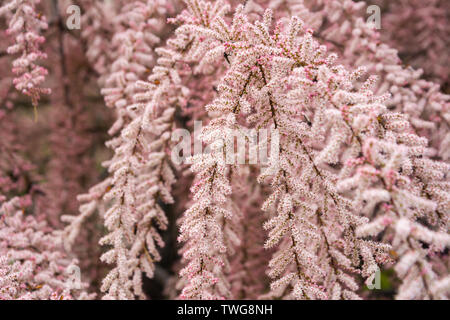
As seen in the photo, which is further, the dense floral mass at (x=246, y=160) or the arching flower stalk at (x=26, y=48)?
the arching flower stalk at (x=26, y=48)

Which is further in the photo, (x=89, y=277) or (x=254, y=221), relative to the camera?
(x=89, y=277)

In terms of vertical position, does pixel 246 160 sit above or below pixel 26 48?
below

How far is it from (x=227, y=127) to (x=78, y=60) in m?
2.01

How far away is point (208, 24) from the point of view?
41.8 inches

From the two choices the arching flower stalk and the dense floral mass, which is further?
the arching flower stalk

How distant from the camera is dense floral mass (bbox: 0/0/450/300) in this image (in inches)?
30.2

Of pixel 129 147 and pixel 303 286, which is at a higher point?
pixel 129 147

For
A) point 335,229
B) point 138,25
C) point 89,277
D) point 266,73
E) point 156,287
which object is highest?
point 138,25

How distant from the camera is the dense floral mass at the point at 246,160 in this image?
0.77 m

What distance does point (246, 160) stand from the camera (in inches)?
46.4
